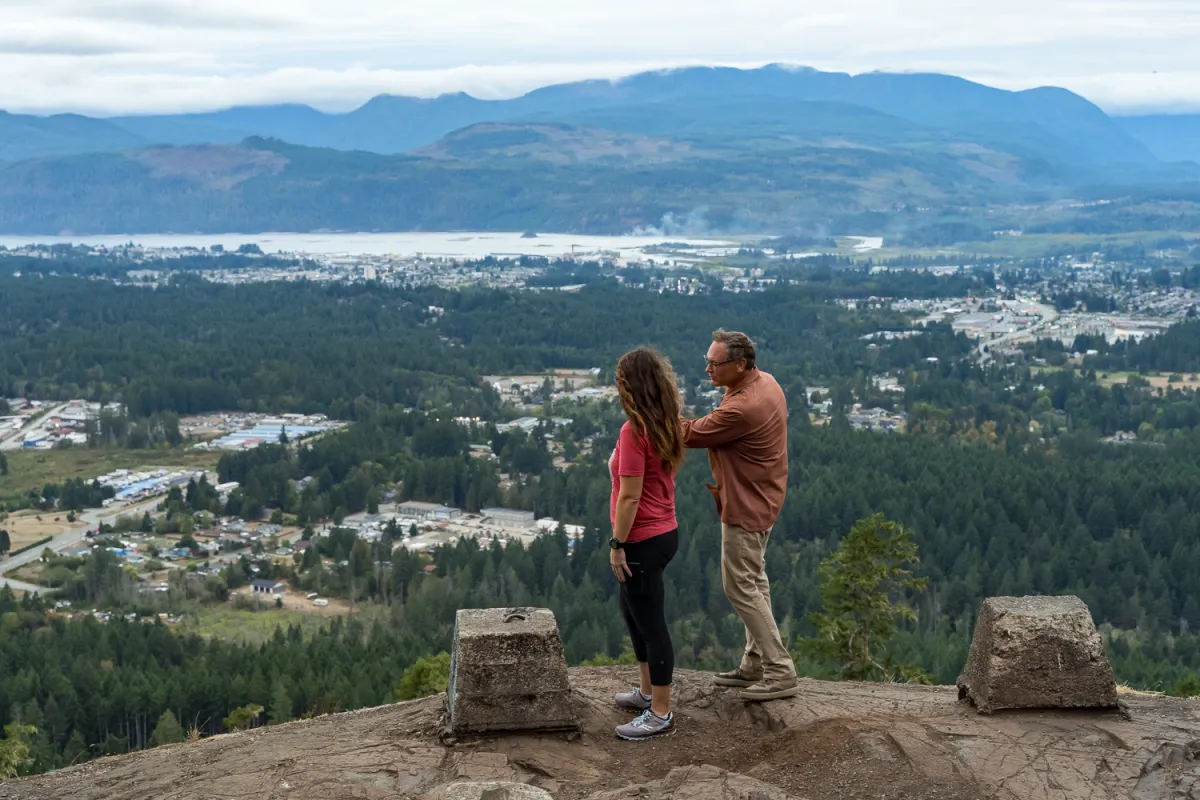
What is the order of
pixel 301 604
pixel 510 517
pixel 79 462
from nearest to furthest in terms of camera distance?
pixel 301 604 → pixel 510 517 → pixel 79 462

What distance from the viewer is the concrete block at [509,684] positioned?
8.27m

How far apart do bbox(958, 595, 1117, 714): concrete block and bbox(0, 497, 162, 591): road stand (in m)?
41.0

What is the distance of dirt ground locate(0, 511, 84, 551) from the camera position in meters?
51.9

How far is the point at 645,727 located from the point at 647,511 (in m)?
1.34

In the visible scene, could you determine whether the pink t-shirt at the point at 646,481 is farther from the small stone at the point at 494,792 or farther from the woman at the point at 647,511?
the small stone at the point at 494,792

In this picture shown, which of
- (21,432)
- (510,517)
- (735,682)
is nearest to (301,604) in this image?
(510,517)

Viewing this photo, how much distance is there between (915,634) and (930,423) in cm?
→ 3887

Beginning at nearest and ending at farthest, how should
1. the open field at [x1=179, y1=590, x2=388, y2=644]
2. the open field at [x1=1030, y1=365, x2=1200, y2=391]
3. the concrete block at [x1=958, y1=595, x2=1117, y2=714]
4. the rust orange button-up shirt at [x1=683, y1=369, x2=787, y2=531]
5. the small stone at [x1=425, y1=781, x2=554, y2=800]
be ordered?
the small stone at [x1=425, y1=781, x2=554, y2=800] → the rust orange button-up shirt at [x1=683, y1=369, x2=787, y2=531] → the concrete block at [x1=958, y1=595, x2=1117, y2=714] → the open field at [x1=179, y1=590, x2=388, y2=644] → the open field at [x1=1030, y1=365, x2=1200, y2=391]

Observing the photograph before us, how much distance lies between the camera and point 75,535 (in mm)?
51938

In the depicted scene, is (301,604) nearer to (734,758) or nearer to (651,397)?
(734,758)

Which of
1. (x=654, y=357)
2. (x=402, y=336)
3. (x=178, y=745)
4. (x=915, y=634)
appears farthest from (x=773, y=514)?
(x=402, y=336)

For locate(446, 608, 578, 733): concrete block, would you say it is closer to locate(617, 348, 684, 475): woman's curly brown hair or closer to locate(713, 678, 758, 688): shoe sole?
locate(713, 678, 758, 688): shoe sole

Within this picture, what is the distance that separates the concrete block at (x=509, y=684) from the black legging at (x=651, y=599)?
49 centimetres

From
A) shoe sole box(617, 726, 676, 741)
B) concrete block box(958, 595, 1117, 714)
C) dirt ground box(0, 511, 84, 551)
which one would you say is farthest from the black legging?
dirt ground box(0, 511, 84, 551)
